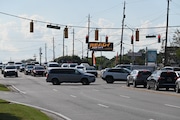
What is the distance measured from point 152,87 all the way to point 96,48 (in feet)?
320

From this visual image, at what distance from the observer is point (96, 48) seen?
135750 millimetres

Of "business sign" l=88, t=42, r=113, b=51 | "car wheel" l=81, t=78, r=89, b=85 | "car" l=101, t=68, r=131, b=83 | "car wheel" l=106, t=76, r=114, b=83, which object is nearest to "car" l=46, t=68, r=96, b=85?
"car wheel" l=81, t=78, r=89, b=85

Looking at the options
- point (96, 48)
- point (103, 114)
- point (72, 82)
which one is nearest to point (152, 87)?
point (72, 82)

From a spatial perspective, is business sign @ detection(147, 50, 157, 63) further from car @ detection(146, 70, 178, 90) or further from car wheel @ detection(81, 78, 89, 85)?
car @ detection(146, 70, 178, 90)

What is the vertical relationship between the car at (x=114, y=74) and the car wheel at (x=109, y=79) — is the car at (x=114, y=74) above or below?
above

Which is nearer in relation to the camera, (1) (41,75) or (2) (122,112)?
(2) (122,112)

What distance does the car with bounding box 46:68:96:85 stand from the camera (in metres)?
48.9

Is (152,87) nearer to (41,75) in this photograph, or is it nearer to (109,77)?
(109,77)

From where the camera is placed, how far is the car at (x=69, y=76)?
48.9 meters

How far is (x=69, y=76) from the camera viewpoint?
4903 cm

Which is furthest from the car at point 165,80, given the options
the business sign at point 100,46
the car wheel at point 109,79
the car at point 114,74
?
the business sign at point 100,46

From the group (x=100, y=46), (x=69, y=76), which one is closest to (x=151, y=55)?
(x=100, y=46)

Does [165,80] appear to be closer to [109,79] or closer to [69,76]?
[69,76]

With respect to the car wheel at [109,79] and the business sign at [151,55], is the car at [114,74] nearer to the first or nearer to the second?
the car wheel at [109,79]
